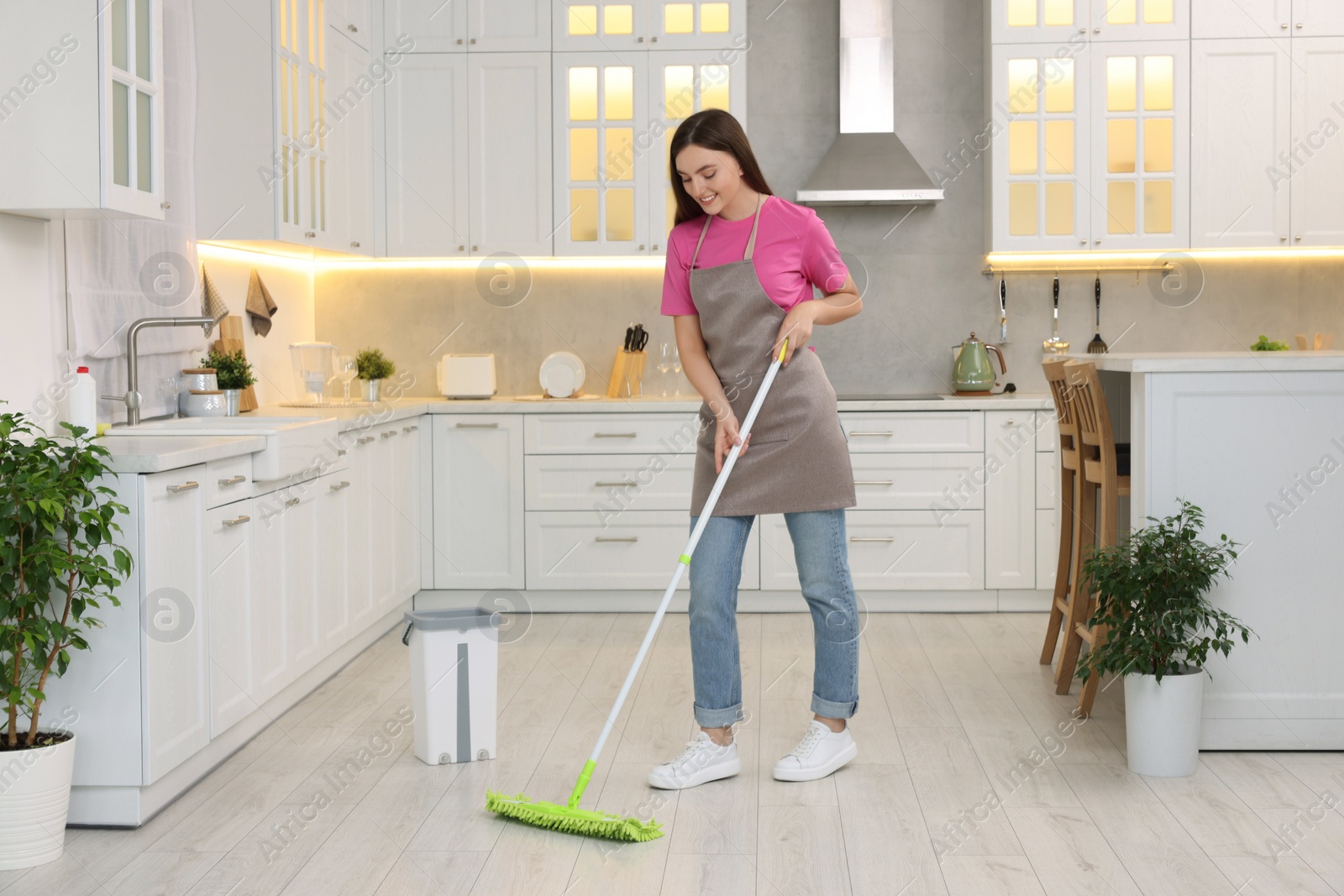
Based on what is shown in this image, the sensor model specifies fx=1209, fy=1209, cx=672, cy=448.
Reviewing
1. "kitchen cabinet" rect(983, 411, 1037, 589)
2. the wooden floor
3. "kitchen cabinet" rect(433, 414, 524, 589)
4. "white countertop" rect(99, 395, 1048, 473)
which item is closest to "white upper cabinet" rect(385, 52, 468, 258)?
"white countertop" rect(99, 395, 1048, 473)

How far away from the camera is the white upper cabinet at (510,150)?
15.1 feet

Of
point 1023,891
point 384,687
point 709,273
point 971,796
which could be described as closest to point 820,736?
point 971,796

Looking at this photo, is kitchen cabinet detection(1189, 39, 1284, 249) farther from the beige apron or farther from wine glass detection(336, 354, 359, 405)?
wine glass detection(336, 354, 359, 405)

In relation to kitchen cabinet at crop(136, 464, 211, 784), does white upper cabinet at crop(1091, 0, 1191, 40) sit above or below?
above

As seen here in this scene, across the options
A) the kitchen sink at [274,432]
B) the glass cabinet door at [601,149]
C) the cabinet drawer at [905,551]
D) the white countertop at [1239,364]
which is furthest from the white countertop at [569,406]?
the white countertop at [1239,364]

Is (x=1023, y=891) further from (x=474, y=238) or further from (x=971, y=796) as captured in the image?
(x=474, y=238)

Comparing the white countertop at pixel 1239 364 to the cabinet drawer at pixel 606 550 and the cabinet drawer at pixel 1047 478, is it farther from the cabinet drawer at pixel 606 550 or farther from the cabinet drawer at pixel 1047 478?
the cabinet drawer at pixel 606 550

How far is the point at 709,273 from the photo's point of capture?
101 inches

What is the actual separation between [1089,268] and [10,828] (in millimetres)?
4158

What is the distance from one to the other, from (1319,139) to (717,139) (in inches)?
122

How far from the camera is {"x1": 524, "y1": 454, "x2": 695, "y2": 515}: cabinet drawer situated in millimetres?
4383

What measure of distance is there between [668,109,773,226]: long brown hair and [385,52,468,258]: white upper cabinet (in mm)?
2273

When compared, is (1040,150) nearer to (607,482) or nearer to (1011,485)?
(1011,485)

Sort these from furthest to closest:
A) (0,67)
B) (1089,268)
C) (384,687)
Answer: (1089,268)
(384,687)
(0,67)
